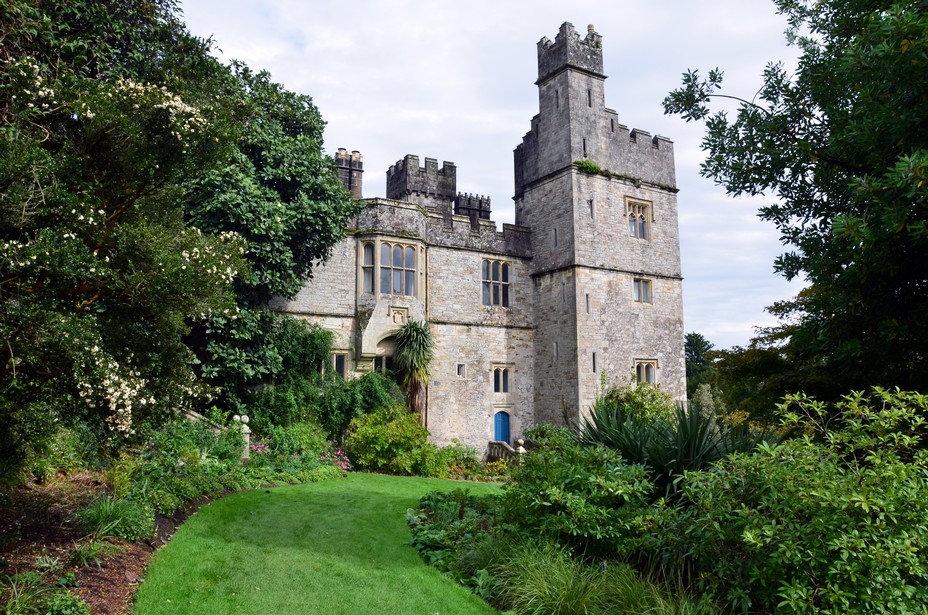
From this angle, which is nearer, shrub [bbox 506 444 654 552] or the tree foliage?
the tree foliage

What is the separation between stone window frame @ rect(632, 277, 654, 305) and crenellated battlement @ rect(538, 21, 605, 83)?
7.56 metres

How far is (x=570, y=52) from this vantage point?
69.7ft

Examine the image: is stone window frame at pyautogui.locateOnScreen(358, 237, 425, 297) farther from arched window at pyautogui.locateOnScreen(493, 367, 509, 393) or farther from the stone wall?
arched window at pyautogui.locateOnScreen(493, 367, 509, 393)

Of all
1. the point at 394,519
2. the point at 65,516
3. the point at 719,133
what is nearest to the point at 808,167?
the point at 719,133

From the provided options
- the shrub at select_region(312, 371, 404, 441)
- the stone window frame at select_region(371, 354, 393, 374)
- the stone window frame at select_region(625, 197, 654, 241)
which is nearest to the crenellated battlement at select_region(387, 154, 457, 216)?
the stone window frame at select_region(625, 197, 654, 241)

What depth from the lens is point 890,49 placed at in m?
5.46

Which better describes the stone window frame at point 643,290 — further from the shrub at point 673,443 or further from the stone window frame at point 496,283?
the shrub at point 673,443

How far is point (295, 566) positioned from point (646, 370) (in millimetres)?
17399

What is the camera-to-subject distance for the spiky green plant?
18719 mm

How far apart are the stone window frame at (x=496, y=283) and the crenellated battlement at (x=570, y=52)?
6974mm

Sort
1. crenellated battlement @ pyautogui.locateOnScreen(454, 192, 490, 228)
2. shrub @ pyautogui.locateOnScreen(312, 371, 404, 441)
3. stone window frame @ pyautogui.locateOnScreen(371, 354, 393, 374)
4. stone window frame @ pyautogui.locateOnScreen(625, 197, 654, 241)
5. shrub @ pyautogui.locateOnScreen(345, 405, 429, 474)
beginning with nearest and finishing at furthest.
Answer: shrub @ pyautogui.locateOnScreen(345, 405, 429, 474) < shrub @ pyautogui.locateOnScreen(312, 371, 404, 441) < stone window frame @ pyautogui.locateOnScreen(371, 354, 393, 374) < stone window frame @ pyautogui.locateOnScreen(625, 197, 654, 241) < crenellated battlement @ pyautogui.locateOnScreen(454, 192, 490, 228)

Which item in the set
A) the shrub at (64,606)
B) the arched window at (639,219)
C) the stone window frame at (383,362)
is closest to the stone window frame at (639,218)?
the arched window at (639,219)

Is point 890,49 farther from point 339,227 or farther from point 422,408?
point 422,408

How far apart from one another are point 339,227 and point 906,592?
14.9m
